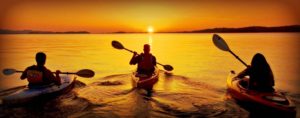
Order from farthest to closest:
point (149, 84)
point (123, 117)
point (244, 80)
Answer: point (149, 84) → point (244, 80) → point (123, 117)

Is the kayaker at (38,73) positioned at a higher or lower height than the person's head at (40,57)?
lower

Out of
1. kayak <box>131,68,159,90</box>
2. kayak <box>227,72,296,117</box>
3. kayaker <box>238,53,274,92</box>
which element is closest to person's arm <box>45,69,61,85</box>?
kayak <box>131,68,159,90</box>

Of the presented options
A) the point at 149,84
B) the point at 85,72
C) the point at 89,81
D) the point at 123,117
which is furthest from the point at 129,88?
the point at 123,117

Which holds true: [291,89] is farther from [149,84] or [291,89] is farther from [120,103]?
[120,103]

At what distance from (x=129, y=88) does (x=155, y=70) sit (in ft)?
6.12

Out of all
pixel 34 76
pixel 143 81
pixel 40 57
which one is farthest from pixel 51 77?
pixel 143 81

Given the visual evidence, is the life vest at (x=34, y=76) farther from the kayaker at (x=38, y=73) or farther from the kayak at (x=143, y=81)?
the kayak at (x=143, y=81)

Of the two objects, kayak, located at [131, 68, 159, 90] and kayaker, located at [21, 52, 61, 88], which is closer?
kayaker, located at [21, 52, 61, 88]

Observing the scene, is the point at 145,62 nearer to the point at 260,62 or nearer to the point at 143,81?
the point at 143,81

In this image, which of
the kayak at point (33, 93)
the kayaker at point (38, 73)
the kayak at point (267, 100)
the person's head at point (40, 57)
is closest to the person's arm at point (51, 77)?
the kayaker at point (38, 73)

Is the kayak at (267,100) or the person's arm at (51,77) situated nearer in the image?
the kayak at (267,100)

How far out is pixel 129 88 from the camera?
1099cm

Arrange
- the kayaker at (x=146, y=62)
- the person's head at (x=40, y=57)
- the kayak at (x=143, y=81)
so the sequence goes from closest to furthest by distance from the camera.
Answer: the person's head at (x=40, y=57)
the kayak at (x=143, y=81)
the kayaker at (x=146, y=62)

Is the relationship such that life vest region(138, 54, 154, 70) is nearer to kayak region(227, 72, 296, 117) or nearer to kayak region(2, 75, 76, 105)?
kayak region(2, 75, 76, 105)
